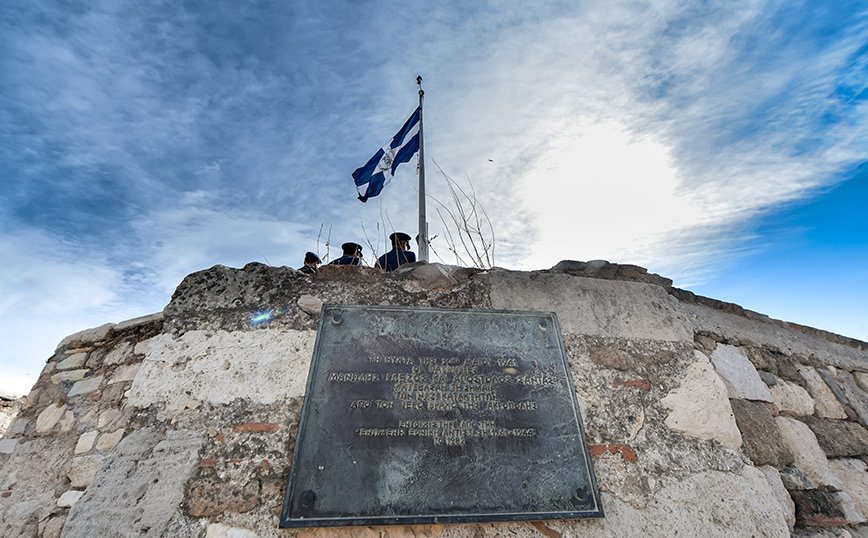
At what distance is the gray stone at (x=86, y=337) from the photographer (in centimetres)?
225

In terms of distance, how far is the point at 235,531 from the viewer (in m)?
1.50

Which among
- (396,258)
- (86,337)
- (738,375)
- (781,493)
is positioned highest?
(396,258)

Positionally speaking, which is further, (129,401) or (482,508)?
(129,401)

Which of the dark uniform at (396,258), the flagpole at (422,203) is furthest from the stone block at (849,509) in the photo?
the flagpole at (422,203)

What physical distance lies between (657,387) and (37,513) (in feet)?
10.2

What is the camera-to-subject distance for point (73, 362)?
220cm

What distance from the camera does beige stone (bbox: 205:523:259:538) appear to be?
1.49 meters

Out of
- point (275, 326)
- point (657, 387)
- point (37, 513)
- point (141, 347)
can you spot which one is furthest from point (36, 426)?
point (657, 387)

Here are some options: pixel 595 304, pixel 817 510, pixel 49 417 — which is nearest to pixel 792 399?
pixel 817 510

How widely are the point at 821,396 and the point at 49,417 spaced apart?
4.88 meters

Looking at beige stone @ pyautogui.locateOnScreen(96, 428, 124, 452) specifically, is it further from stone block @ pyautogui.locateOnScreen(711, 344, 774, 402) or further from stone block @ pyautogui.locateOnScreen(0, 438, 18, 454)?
stone block @ pyautogui.locateOnScreen(711, 344, 774, 402)

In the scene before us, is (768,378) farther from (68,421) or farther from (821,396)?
Result: (68,421)

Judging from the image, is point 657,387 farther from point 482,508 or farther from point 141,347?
point 141,347

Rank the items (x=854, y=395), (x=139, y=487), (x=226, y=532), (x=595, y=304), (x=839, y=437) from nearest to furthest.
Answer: (x=226, y=532) < (x=139, y=487) < (x=595, y=304) < (x=839, y=437) < (x=854, y=395)
